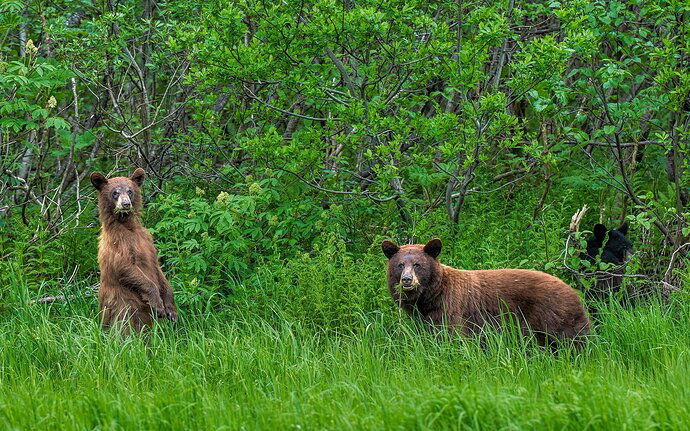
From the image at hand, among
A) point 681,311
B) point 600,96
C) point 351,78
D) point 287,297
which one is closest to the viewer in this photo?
point 681,311

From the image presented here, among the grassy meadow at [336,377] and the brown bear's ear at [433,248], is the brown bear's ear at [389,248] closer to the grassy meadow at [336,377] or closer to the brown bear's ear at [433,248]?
the brown bear's ear at [433,248]

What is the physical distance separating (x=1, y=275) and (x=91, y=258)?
1087mm

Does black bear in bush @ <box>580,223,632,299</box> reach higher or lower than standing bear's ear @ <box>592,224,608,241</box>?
lower

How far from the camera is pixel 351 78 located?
9094mm

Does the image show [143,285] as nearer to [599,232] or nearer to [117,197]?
[117,197]

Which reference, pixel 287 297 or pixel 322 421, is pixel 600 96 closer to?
pixel 287 297

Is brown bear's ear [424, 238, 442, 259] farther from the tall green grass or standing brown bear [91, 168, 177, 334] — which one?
standing brown bear [91, 168, 177, 334]

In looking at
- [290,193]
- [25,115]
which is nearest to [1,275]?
[25,115]

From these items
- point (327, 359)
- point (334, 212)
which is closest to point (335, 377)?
point (327, 359)

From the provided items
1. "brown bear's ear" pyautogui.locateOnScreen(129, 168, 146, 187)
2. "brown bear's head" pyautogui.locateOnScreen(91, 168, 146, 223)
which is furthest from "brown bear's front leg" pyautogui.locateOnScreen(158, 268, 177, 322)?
"brown bear's ear" pyautogui.locateOnScreen(129, 168, 146, 187)

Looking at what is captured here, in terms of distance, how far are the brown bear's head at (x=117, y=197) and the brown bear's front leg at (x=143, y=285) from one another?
42cm

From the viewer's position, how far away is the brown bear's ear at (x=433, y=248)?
6925mm

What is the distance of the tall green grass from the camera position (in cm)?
483

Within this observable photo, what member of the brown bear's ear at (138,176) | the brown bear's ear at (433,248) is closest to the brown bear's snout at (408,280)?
the brown bear's ear at (433,248)
